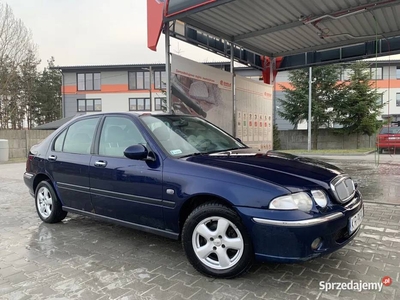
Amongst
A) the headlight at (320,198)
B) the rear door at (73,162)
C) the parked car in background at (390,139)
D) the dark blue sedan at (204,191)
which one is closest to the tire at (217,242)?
the dark blue sedan at (204,191)

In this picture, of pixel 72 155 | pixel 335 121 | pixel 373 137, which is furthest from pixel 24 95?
pixel 72 155

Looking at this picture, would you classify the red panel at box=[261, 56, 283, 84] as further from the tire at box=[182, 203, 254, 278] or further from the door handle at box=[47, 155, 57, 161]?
the tire at box=[182, 203, 254, 278]

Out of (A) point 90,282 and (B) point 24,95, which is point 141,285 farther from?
(B) point 24,95

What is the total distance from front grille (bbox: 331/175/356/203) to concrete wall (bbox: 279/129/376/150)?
21681mm

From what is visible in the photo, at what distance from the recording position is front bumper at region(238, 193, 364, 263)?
2645 millimetres

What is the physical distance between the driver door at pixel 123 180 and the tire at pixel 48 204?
1.02m

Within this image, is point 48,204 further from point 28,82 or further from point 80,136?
point 28,82

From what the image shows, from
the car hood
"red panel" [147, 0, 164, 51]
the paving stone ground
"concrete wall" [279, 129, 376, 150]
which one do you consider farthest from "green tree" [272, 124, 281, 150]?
the car hood

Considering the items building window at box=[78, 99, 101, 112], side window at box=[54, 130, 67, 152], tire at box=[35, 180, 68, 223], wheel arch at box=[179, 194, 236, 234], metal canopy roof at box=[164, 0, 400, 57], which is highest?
building window at box=[78, 99, 101, 112]

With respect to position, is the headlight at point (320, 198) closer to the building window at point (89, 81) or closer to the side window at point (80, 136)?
the side window at point (80, 136)

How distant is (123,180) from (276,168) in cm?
164

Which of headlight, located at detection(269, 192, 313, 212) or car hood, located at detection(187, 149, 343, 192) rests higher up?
car hood, located at detection(187, 149, 343, 192)

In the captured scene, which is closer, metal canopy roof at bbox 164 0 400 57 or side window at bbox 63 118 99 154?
side window at bbox 63 118 99 154

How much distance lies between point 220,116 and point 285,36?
2.58 metres
